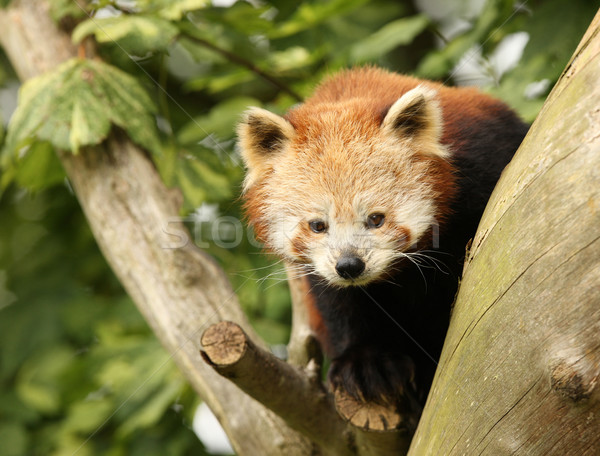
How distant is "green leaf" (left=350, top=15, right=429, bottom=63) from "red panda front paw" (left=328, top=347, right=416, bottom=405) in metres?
1.95

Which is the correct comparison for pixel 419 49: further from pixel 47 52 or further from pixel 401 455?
pixel 401 455

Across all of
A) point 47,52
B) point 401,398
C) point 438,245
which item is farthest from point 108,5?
point 401,398

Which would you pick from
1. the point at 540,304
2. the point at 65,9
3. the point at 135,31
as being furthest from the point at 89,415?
the point at 540,304

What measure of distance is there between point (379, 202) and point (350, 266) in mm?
390

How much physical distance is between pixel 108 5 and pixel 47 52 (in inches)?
24.3

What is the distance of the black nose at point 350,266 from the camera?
317cm

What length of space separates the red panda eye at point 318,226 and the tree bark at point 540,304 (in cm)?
99

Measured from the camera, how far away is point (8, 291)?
5230 mm

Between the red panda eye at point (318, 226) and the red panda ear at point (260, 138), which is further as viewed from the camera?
the red panda ear at point (260, 138)

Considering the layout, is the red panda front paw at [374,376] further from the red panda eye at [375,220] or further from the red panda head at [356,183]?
the red panda eye at [375,220]

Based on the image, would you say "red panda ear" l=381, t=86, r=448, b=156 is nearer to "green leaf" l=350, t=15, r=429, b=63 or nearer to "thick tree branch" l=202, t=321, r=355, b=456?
"green leaf" l=350, t=15, r=429, b=63

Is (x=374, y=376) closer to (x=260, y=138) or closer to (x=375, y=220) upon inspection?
(x=375, y=220)

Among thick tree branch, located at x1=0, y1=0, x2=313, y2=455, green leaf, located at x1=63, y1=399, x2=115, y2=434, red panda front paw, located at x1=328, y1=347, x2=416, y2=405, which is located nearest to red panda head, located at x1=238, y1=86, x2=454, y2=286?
red panda front paw, located at x1=328, y1=347, x2=416, y2=405

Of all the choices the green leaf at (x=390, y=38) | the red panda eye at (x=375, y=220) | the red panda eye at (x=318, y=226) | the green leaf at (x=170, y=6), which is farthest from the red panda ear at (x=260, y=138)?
the green leaf at (x=390, y=38)
